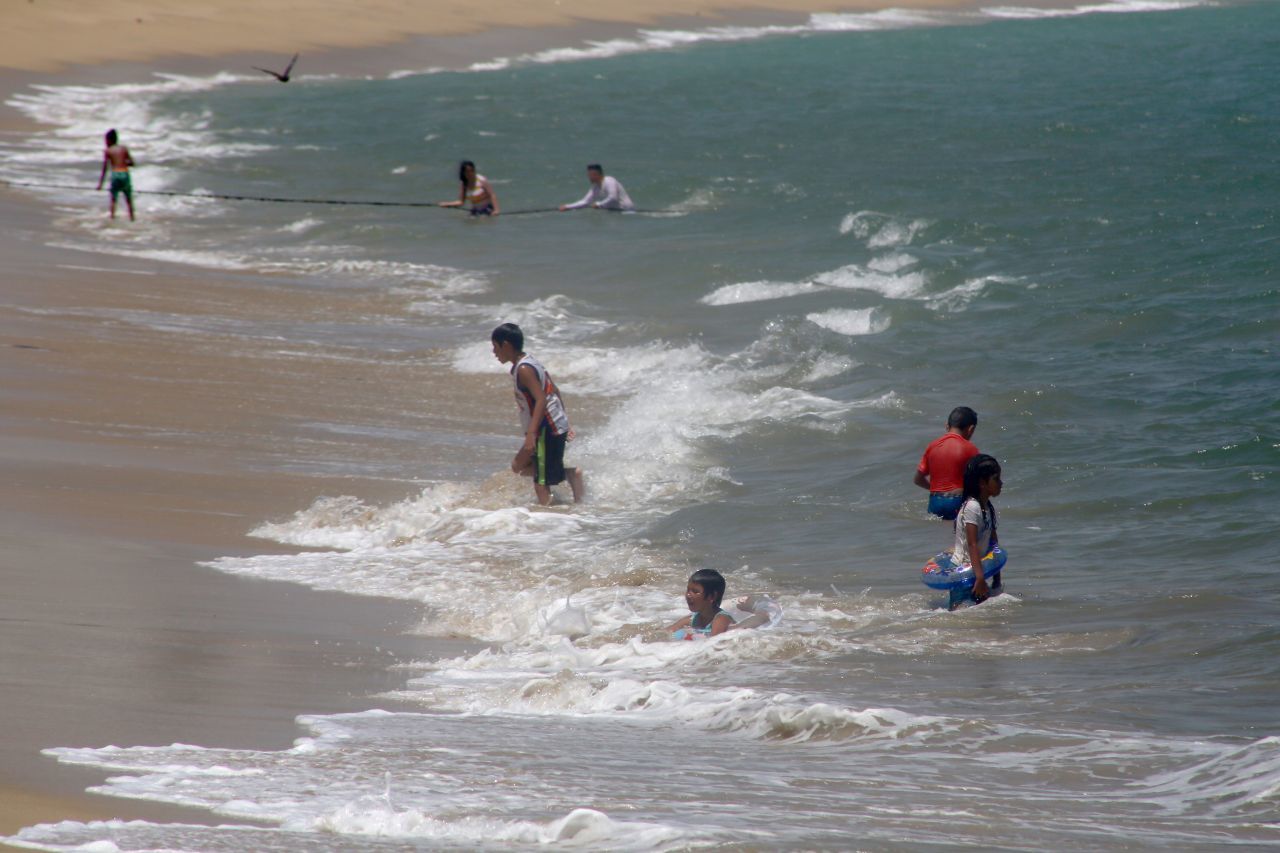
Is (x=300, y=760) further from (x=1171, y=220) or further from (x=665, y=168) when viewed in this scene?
(x=665, y=168)

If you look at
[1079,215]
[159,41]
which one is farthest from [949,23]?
[1079,215]

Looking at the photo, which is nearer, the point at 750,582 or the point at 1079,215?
the point at 750,582

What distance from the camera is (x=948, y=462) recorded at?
827 centimetres

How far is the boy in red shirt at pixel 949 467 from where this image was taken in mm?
8242

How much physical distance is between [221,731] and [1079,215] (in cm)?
1890

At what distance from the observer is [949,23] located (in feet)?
222

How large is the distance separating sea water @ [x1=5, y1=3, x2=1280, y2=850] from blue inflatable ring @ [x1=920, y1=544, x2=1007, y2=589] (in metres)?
0.18

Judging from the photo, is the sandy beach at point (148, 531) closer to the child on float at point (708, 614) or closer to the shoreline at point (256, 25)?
the child on float at point (708, 614)

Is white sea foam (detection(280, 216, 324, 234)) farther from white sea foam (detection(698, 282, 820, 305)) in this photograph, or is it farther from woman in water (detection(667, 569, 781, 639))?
woman in water (detection(667, 569, 781, 639))

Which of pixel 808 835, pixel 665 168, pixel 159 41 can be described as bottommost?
pixel 808 835

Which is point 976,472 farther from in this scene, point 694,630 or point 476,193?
point 476,193

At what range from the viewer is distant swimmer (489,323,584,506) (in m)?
9.53

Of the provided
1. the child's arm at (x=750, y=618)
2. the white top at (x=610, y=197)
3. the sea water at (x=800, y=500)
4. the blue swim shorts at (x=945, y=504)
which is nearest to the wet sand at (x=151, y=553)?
the sea water at (x=800, y=500)

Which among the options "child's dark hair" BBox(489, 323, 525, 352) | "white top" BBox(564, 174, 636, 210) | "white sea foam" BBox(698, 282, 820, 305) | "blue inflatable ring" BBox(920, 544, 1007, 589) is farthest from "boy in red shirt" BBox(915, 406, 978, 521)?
"white top" BBox(564, 174, 636, 210)
